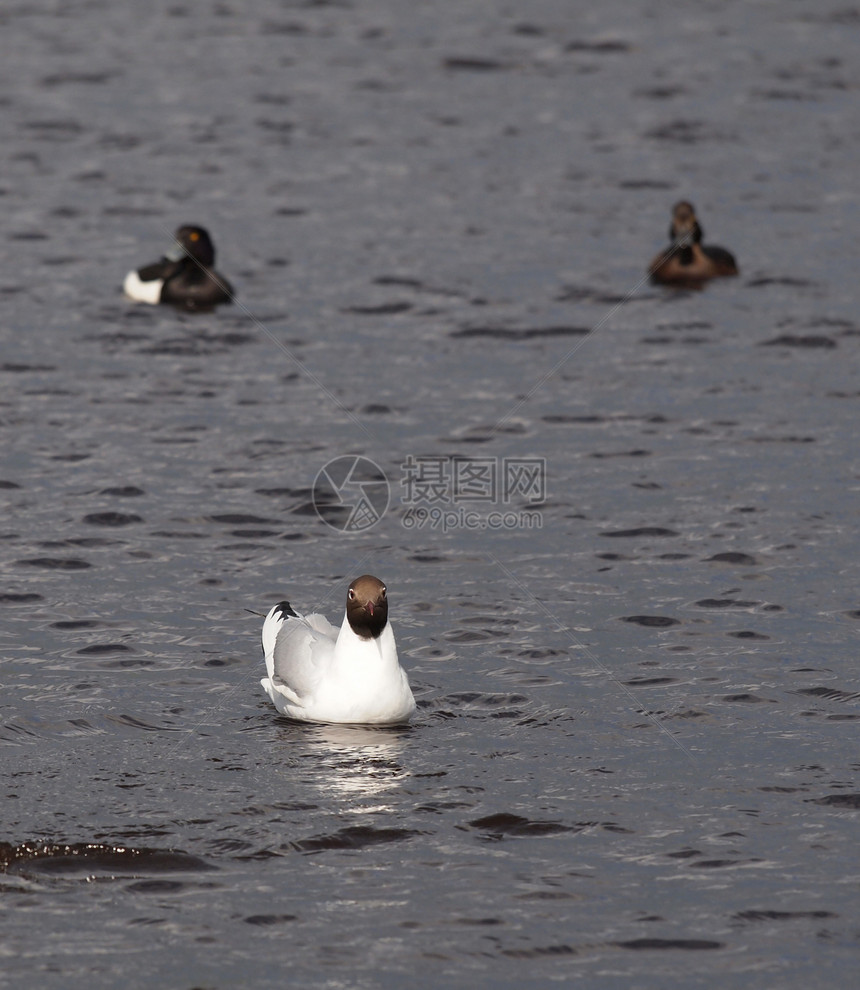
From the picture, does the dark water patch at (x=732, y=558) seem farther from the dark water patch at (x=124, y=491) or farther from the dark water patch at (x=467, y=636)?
the dark water patch at (x=124, y=491)

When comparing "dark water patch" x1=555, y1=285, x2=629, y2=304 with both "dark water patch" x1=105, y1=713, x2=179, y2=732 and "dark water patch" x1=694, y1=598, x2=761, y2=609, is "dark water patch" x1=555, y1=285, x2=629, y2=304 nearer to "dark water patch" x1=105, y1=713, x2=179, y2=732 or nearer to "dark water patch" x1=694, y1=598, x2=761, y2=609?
"dark water patch" x1=694, y1=598, x2=761, y2=609

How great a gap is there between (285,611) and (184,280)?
999 centimetres

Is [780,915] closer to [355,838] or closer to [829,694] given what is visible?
[355,838]

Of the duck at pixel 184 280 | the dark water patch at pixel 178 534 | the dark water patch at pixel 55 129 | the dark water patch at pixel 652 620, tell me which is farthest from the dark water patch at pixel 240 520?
the dark water patch at pixel 55 129

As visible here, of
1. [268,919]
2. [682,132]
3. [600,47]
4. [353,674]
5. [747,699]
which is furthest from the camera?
[600,47]

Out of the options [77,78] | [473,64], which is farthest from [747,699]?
[77,78]

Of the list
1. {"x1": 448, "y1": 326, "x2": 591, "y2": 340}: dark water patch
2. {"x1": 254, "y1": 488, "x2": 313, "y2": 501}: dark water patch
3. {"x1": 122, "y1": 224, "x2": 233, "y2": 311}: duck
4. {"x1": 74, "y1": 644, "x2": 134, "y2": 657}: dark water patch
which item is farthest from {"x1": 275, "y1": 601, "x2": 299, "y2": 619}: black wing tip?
{"x1": 122, "y1": 224, "x2": 233, "y2": 311}: duck

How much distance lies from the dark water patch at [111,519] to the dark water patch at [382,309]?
6353 millimetres

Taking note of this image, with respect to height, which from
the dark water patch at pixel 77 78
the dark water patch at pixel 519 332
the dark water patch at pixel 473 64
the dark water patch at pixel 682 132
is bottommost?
the dark water patch at pixel 519 332

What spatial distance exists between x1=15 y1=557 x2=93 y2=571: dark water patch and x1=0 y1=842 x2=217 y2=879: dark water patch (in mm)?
4686

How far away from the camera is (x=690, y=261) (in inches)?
866

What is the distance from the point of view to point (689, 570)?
14.1 meters

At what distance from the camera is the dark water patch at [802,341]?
19766 mm

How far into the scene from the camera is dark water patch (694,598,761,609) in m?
13.3
